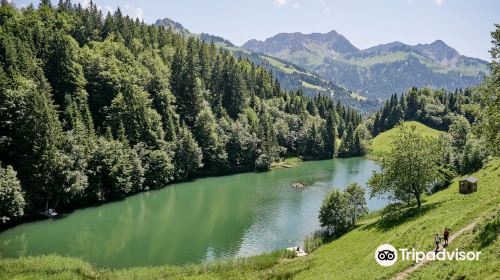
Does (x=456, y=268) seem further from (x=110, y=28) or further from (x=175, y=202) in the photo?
(x=110, y=28)

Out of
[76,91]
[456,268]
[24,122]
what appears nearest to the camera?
[456,268]

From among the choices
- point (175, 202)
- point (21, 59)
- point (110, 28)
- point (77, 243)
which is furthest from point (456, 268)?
point (110, 28)

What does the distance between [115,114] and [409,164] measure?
3330 inches

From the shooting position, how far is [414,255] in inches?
1519

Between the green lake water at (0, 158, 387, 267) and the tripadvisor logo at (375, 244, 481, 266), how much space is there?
88.4ft

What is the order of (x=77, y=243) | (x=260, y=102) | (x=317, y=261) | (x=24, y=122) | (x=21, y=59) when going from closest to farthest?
(x=317, y=261) < (x=77, y=243) < (x=24, y=122) < (x=21, y=59) < (x=260, y=102)

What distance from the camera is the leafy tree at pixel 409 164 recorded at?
200 ft

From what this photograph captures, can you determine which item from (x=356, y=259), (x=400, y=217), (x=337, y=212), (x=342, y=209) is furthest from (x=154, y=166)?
(x=356, y=259)

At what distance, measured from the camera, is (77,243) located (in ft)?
231

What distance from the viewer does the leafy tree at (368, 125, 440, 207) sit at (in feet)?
200

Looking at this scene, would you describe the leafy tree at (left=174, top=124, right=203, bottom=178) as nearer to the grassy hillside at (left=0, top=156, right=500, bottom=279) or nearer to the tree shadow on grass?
the grassy hillside at (left=0, top=156, right=500, bottom=279)

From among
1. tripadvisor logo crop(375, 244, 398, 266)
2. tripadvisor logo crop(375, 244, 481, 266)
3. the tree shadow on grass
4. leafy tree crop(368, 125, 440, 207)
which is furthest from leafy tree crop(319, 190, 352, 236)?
tripadvisor logo crop(375, 244, 398, 266)

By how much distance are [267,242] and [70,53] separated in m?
85.5

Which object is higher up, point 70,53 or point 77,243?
point 70,53
